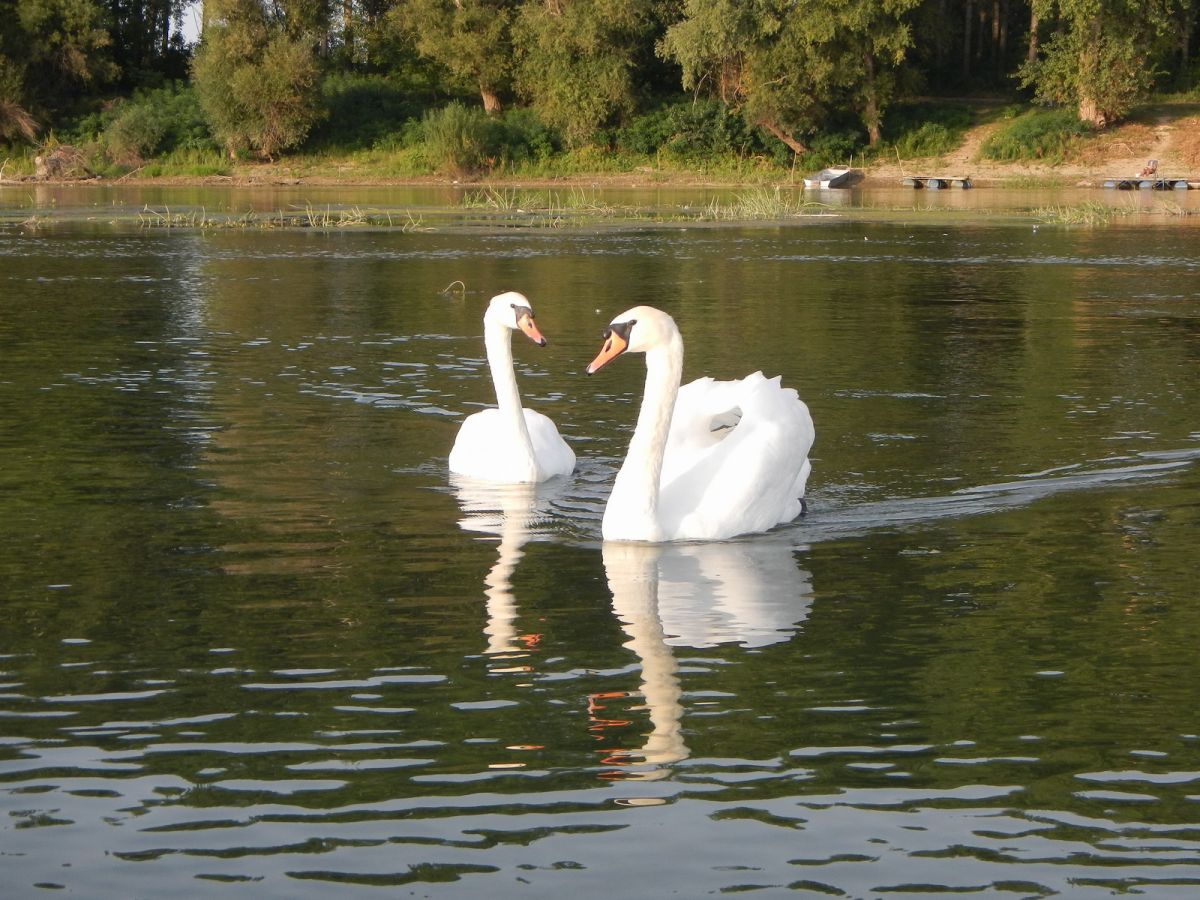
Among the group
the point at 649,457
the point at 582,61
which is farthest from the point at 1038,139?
the point at 649,457

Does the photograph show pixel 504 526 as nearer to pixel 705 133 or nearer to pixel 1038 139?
pixel 1038 139

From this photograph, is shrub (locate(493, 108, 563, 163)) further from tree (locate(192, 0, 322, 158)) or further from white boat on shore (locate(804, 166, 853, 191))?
Result: white boat on shore (locate(804, 166, 853, 191))

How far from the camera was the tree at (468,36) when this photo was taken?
65500 millimetres

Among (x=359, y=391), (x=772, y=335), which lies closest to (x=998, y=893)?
(x=359, y=391)

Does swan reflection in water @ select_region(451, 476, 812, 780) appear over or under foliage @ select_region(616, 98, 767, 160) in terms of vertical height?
under

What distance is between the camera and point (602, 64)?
62.8 m

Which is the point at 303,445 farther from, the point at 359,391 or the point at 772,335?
the point at 772,335

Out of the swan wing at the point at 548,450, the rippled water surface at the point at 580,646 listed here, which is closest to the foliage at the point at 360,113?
the rippled water surface at the point at 580,646

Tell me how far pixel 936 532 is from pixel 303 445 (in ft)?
15.3

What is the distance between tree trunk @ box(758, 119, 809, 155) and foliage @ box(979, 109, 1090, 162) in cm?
612

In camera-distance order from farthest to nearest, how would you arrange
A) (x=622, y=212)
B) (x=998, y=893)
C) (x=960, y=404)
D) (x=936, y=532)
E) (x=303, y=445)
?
1. (x=622, y=212)
2. (x=960, y=404)
3. (x=303, y=445)
4. (x=936, y=532)
5. (x=998, y=893)

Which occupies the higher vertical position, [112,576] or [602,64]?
[602,64]

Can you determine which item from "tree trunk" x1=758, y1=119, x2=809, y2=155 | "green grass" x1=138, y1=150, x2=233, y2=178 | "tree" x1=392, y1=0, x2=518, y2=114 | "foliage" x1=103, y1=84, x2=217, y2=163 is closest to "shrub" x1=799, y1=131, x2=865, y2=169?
"tree trunk" x1=758, y1=119, x2=809, y2=155

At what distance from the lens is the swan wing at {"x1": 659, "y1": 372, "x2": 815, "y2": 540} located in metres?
8.95
